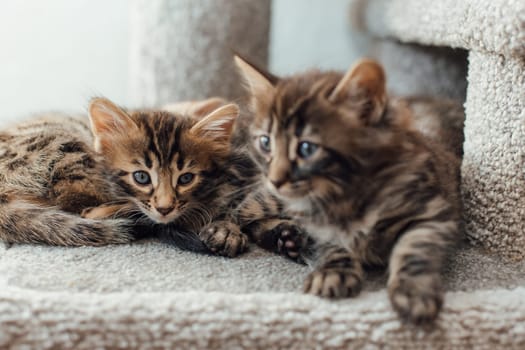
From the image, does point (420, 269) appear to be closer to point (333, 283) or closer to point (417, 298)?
point (417, 298)

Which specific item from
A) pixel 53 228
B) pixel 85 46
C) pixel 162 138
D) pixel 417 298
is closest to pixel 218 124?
pixel 162 138

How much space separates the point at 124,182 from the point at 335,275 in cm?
67

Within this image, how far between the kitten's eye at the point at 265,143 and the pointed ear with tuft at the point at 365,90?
0.17m

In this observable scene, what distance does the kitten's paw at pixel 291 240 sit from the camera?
1.40 m

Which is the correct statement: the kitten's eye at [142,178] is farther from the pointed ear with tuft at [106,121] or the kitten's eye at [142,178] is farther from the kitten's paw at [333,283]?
the kitten's paw at [333,283]

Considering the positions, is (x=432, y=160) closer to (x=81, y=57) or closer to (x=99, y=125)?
(x=99, y=125)

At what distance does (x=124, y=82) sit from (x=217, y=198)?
4.46ft

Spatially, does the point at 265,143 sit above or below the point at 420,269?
above

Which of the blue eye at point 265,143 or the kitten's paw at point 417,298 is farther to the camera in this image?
the blue eye at point 265,143

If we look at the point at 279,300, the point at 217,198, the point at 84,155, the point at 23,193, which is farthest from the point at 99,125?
the point at 279,300

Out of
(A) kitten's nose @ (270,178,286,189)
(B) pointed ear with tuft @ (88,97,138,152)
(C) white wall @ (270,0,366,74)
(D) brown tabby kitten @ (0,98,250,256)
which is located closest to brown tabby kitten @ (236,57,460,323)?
(A) kitten's nose @ (270,178,286,189)

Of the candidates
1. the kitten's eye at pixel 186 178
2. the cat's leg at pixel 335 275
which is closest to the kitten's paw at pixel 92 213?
the kitten's eye at pixel 186 178

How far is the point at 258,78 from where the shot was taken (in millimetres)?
1316

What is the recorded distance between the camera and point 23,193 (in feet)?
5.02
